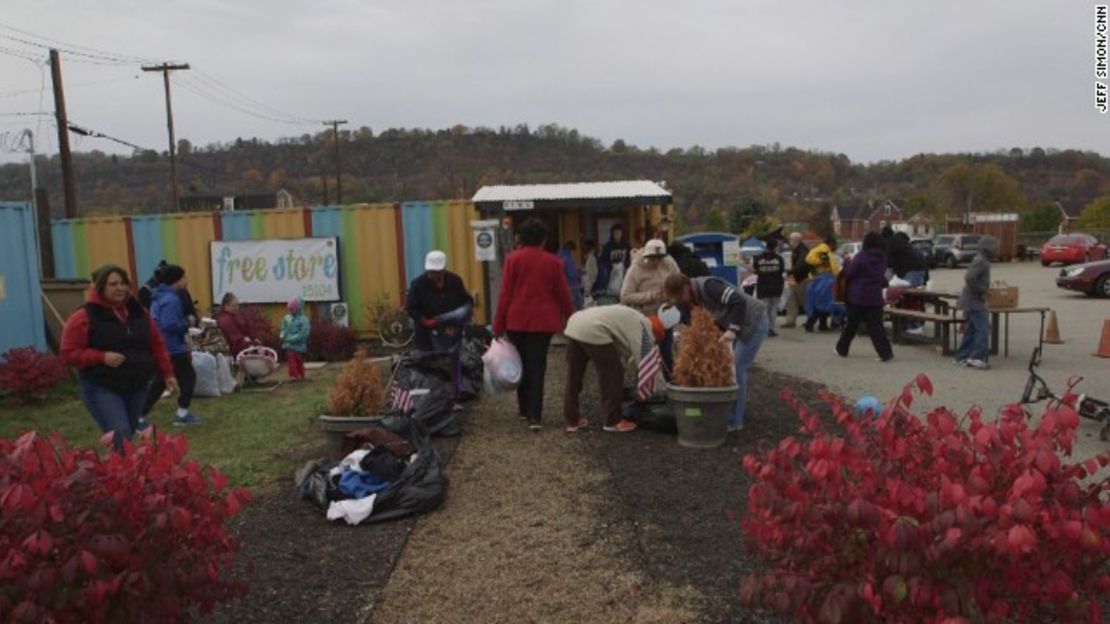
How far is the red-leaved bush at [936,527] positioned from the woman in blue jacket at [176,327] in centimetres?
734

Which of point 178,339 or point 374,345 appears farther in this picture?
point 374,345

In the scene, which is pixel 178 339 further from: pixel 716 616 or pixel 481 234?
pixel 716 616

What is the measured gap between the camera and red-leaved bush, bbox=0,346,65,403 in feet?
35.6

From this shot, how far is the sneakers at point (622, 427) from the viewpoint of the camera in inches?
294

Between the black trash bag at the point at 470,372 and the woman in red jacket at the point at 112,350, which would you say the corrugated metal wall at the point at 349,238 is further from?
the woman in red jacket at the point at 112,350

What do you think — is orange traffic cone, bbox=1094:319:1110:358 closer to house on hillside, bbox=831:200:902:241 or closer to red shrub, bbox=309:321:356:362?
red shrub, bbox=309:321:356:362

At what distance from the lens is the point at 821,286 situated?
15.3m

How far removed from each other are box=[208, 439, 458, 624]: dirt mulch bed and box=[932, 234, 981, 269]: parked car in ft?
139

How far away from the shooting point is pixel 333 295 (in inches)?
582

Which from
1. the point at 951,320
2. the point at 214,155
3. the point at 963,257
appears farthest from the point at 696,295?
the point at 214,155

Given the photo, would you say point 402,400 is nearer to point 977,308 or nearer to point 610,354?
point 610,354

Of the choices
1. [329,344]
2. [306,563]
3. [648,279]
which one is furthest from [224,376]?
[306,563]

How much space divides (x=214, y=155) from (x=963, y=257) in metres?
59.1

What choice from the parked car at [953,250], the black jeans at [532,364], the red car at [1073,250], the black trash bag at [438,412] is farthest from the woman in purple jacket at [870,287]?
A: the parked car at [953,250]
